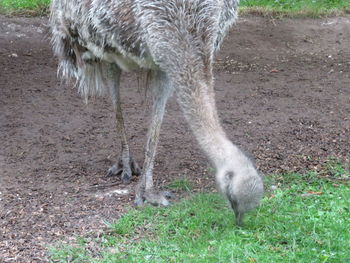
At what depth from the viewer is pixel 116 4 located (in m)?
5.41

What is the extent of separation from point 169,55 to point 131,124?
2.45 m

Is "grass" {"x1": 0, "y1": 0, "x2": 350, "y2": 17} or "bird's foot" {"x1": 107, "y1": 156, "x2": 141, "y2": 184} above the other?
"grass" {"x1": 0, "y1": 0, "x2": 350, "y2": 17}

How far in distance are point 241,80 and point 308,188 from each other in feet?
9.89

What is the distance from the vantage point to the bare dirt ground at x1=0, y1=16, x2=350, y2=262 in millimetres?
5574

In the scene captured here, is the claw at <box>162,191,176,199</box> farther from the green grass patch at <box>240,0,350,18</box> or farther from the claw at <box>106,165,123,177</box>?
the green grass patch at <box>240,0,350,18</box>

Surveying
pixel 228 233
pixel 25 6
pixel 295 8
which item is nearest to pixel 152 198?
pixel 228 233

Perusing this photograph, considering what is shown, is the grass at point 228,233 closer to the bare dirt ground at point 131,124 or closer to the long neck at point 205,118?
the bare dirt ground at point 131,124

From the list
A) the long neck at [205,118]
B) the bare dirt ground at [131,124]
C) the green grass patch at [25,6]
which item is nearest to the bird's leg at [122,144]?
the bare dirt ground at [131,124]

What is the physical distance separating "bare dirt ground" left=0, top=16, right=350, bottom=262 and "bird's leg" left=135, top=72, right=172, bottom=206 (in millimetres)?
158

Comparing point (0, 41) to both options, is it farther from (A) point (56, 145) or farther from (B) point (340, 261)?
(B) point (340, 261)

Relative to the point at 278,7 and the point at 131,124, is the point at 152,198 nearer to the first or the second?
the point at 131,124

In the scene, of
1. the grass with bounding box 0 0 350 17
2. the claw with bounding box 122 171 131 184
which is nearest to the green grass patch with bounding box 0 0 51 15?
the grass with bounding box 0 0 350 17

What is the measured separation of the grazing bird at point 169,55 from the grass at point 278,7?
4.26 meters

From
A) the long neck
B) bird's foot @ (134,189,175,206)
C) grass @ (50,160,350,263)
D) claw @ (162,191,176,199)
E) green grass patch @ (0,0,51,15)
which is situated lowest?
Answer: claw @ (162,191,176,199)
